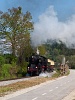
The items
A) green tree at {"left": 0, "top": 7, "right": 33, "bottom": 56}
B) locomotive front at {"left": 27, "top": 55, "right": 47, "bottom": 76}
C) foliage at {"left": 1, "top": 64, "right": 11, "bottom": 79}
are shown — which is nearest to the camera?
foliage at {"left": 1, "top": 64, "right": 11, "bottom": 79}

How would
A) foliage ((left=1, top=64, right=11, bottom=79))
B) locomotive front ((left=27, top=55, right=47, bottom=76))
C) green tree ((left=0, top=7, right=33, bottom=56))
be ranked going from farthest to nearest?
green tree ((left=0, top=7, right=33, bottom=56)) < locomotive front ((left=27, top=55, right=47, bottom=76)) < foliage ((left=1, top=64, right=11, bottom=79))

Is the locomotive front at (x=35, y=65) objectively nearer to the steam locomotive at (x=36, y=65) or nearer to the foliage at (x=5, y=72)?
the steam locomotive at (x=36, y=65)

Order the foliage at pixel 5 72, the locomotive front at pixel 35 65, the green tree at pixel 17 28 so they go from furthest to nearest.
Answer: the green tree at pixel 17 28, the locomotive front at pixel 35 65, the foliage at pixel 5 72

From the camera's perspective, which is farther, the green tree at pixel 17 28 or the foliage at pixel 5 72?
the green tree at pixel 17 28

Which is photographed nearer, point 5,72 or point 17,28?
point 5,72

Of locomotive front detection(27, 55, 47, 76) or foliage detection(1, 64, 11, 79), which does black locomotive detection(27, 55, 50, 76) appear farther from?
foliage detection(1, 64, 11, 79)

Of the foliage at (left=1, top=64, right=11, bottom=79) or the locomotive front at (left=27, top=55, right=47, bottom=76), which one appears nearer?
the foliage at (left=1, top=64, right=11, bottom=79)

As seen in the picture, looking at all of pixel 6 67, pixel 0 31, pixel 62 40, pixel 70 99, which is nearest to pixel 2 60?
pixel 6 67

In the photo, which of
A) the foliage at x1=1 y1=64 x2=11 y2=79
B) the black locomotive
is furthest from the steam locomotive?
the foliage at x1=1 y1=64 x2=11 y2=79

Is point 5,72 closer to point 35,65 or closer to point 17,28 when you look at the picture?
point 35,65

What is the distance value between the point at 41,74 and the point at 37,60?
2.26 m

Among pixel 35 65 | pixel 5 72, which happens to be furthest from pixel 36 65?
pixel 5 72

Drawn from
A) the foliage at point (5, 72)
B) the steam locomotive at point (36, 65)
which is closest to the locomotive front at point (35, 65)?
the steam locomotive at point (36, 65)

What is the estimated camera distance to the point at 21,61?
54.4 metres
